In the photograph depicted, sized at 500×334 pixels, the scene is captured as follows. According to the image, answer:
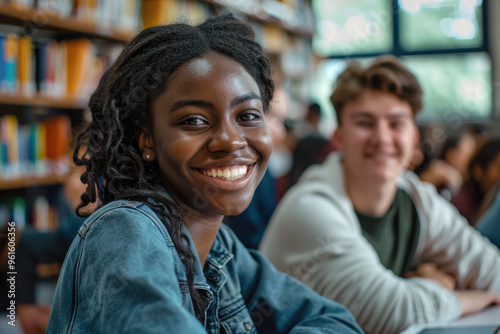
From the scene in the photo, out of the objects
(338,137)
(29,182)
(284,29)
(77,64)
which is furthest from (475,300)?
(284,29)

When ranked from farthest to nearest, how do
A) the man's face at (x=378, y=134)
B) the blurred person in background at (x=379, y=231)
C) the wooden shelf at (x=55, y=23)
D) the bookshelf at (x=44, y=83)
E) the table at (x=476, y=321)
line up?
the bookshelf at (x=44, y=83), the wooden shelf at (x=55, y=23), the man's face at (x=378, y=134), the blurred person in background at (x=379, y=231), the table at (x=476, y=321)

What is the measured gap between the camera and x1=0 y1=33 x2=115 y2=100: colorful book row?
2137mm

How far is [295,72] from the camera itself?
16.4 ft

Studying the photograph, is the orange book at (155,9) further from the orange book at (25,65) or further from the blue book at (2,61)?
the blue book at (2,61)

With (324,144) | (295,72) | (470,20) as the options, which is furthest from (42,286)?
(470,20)

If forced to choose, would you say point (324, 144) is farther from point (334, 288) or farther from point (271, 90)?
point (271, 90)

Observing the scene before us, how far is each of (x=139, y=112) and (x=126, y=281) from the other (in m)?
0.30

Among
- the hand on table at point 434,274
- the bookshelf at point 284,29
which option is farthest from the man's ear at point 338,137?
the bookshelf at point 284,29

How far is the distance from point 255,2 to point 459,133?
5.82 ft

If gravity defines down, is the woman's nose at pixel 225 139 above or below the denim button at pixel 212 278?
above

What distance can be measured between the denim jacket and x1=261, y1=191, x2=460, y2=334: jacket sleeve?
0.25m

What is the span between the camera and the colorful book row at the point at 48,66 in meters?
2.14

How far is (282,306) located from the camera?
0.93m

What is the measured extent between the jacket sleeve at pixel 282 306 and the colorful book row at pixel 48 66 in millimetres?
1377
